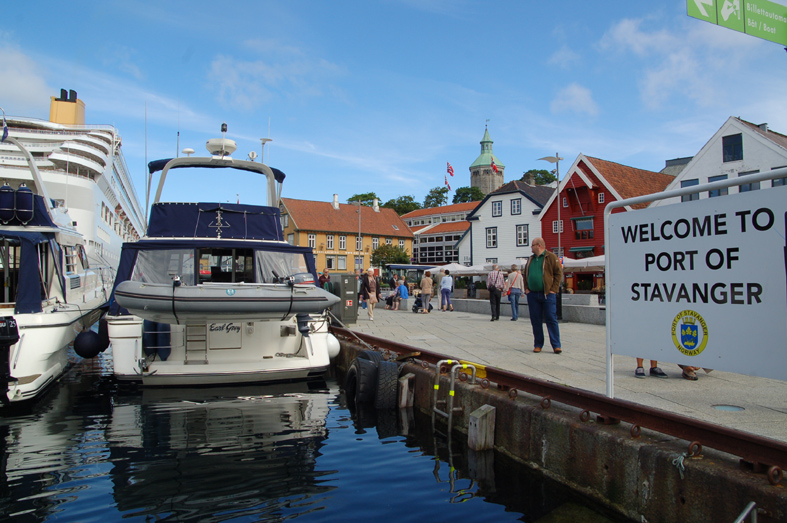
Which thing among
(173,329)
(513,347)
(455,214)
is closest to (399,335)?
(513,347)

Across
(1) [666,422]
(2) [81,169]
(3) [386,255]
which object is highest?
(2) [81,169]

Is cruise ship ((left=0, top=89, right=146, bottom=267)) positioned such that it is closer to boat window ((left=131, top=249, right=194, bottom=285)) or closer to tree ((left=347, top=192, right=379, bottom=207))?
boat window ((left=131, top=249, right=194, bottom=285))

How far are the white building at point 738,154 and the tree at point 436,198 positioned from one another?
83.5 m

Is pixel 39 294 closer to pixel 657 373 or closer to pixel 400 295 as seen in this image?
pixel 657 373

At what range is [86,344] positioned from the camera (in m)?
8.65

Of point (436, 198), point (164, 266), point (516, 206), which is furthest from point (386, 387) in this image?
point (436, 198)

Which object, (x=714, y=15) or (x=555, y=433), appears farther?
(x=714, y=15)

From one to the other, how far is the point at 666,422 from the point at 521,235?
142ft

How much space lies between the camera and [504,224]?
156 feet

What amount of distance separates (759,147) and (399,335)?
25694 millimetres

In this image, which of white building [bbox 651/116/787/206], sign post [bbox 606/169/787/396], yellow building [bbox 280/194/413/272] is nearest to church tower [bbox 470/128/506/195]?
yellow building [bbox 280/194/413/272]

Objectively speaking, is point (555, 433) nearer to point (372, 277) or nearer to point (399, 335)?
point (399, 335)

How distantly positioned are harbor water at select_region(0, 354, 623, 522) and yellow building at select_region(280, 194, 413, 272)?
58.8 meters

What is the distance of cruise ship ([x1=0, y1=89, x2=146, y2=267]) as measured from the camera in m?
24.8
